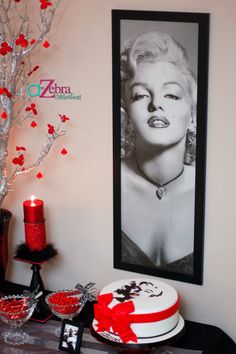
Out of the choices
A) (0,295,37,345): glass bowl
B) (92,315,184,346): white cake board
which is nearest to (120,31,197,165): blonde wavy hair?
(92,315,184,346): white cake board

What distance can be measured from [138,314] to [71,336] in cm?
26

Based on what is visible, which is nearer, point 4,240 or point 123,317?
point 123,317

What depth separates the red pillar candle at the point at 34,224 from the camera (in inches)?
95.5

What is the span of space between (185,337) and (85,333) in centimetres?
35

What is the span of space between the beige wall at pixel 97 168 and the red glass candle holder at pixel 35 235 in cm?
16

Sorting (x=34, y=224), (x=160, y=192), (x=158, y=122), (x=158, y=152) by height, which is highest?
(x=158, y=122)

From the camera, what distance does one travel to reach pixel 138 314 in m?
2.08

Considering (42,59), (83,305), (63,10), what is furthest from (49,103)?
(83,305)

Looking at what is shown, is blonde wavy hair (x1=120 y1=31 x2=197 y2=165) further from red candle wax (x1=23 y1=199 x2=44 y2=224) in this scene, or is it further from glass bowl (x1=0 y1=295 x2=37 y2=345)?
glass bowl (x1=0 y1=295 x2=37 y2=345)

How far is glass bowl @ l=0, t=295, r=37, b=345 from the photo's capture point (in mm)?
2256

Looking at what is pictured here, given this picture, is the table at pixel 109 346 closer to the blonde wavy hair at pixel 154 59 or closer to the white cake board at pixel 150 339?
the white cake board at pixel 150 339

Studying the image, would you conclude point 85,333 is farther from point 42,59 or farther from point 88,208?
point 42,59

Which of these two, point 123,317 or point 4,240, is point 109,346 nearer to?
point 123,317

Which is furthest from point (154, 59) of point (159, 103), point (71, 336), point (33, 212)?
point (71, 336)
